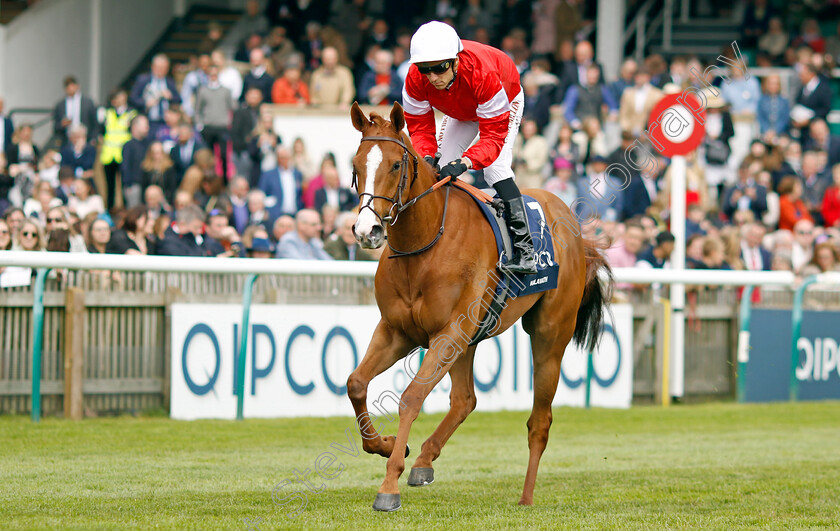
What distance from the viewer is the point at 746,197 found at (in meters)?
14.8

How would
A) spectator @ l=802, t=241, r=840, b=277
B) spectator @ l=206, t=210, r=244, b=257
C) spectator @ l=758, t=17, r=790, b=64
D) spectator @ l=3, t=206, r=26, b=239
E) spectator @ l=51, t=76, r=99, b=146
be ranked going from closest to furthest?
spectator @ l=3, t=206, r=26, b=239 → spectator @ l=206, t=210, r=244, b=257 → spectator @ l=802, t=241, r=840, b=277 → spectator @ l=51, t=76, r=99, b=146 → spectator @ l=758, t=17, r=790, b=64

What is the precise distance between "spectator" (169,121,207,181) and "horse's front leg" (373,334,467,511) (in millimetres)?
8504

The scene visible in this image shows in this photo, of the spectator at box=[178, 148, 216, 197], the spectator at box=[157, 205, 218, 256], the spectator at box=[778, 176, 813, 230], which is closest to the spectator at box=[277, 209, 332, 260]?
the spectator at box=[157, 205, 218, 256]

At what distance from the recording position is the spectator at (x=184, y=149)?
1369 centimetres

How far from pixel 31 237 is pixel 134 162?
4.32m

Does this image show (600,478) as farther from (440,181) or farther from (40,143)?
(40,143)

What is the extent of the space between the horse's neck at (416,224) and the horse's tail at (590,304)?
187 cm

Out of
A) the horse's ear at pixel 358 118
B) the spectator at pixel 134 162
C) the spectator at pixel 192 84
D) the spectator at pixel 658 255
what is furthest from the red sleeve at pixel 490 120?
the spectator at pixel 192 84

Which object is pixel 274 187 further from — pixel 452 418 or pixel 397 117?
pixel 397 117

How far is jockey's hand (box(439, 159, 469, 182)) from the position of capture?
20.0ft

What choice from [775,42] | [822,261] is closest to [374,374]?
[822,261]

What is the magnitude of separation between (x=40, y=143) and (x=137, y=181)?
4546mm

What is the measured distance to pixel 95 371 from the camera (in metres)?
8.91

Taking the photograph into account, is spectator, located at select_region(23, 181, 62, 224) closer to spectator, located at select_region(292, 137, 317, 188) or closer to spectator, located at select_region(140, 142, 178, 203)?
spectator, located at select_region(140, 142, 178, 203)
